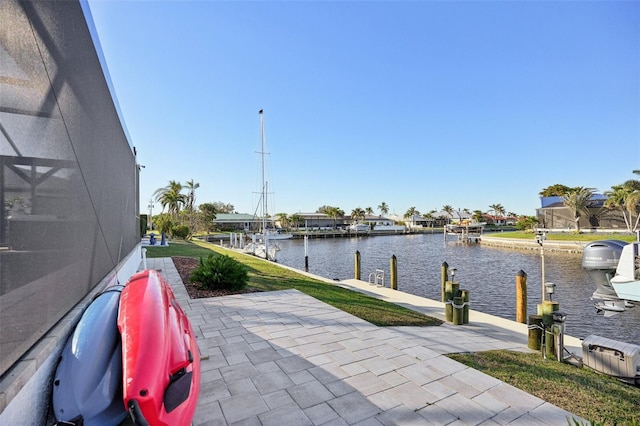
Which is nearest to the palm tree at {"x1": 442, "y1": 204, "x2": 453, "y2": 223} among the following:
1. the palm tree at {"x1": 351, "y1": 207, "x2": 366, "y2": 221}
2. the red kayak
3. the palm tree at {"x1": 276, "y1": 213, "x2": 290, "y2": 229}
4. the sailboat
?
the palm tree at {"x1": 351, "y1": 207, "x2": 366, "y2": 221}

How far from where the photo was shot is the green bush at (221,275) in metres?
8.03

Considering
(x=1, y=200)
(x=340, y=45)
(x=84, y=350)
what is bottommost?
(x=84, y=350)

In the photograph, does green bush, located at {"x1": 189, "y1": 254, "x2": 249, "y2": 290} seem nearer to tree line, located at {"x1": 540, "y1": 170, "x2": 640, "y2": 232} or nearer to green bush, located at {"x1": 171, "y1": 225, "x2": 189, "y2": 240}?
green bush, located at {"x1": 171, "y1": 225, "x2": 189, "y2": 240}

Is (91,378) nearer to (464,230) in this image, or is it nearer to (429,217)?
(464,230)

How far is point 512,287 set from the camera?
14148 millimetres

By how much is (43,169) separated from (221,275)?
6115mm

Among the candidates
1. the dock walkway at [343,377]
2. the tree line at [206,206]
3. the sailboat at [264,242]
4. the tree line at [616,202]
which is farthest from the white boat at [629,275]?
the tree line at [616,202]

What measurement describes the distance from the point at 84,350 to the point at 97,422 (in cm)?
47

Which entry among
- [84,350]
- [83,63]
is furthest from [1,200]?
[83,63]

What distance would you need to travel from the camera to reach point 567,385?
3.55m

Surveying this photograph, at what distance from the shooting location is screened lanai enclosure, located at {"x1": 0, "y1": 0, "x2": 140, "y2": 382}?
176 centimetres

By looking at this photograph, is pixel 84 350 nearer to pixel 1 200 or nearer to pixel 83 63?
pixel 1 200

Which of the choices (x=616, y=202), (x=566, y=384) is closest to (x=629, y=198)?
(x=616, y=202)

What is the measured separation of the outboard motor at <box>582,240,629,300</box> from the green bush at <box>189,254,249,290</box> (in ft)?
23.7
